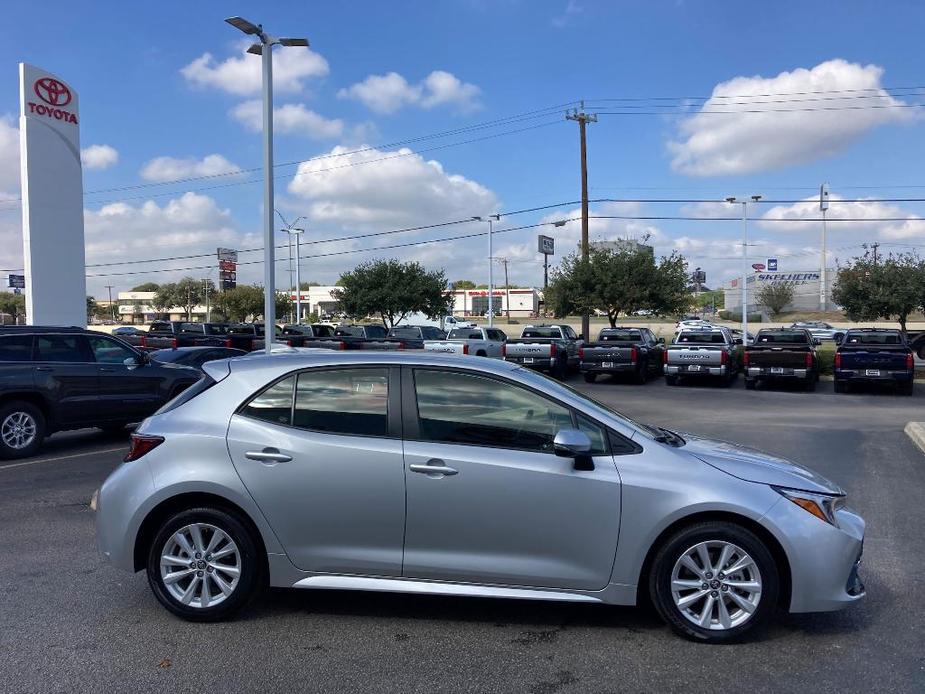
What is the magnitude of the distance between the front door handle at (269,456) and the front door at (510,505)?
2.41 ft

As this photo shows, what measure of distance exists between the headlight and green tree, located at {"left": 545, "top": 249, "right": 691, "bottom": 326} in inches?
1203

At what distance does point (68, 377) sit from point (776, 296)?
85193 mm

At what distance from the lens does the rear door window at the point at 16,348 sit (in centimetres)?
1048

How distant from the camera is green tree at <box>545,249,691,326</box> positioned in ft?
113

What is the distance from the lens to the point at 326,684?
3.85 m

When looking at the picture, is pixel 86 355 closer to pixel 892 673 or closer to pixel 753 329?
pixel 892 673

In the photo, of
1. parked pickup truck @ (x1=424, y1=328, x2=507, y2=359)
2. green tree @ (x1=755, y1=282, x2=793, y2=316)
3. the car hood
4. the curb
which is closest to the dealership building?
green tree @ (x1=755, y1=282, x2=793, y2=316)

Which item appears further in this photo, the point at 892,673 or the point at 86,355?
A: the point at 86,355

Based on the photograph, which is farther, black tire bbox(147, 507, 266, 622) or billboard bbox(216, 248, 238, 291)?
billboard bbox(216, 248, 238, 291)

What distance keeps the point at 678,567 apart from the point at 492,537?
106cm

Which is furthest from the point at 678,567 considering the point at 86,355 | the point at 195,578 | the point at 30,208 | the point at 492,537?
the point at 30,208

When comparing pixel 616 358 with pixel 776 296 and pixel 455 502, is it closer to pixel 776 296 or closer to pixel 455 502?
pixel 455 502

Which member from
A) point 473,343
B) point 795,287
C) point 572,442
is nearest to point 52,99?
point 473,343

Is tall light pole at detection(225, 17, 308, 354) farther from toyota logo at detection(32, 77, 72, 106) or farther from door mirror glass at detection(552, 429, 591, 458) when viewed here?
door mirror glass at detection(552, 429, 591, 458)
